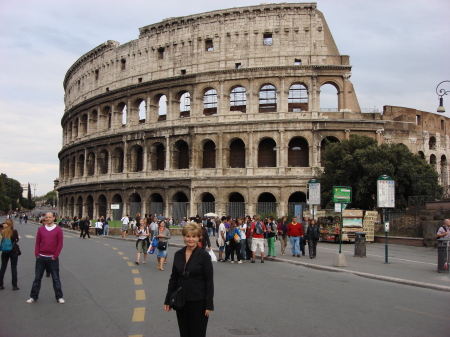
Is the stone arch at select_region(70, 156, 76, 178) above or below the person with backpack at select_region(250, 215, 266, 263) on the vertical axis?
above

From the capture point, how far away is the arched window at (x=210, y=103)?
42.1 metres

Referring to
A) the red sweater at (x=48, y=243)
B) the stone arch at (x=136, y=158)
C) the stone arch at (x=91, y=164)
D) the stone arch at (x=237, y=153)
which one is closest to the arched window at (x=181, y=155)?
the stone arch at (x=136, y=158)

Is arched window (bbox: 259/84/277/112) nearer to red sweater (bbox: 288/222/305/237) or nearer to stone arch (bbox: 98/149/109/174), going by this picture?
stone arch (bbox: 98/149/109/174)

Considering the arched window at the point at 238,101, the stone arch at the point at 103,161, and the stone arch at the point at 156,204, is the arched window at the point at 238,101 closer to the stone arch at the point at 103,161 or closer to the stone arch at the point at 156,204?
the stone arch at the point at 156,204

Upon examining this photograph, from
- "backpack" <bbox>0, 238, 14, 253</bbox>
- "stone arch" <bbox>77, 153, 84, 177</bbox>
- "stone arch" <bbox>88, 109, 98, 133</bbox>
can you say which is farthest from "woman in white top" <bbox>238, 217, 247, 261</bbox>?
"stone arch" <bbox>77, 153, 84, 177</bbox>

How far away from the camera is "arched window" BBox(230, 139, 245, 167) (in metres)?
39.8

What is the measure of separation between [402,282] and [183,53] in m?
33.6

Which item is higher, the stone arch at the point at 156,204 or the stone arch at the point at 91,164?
the stone arch at the point at 91,164

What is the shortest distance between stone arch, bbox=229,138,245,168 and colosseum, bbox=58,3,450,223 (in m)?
0.09

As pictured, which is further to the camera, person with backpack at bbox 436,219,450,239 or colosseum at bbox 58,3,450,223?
colosseum at bbox 58,3,450,223

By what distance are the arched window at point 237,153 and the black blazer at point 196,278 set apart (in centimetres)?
3500

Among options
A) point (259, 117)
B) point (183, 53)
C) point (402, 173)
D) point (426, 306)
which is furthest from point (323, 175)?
point (426, 306)

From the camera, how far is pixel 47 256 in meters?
8.50

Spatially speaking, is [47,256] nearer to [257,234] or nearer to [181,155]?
[257,234]
